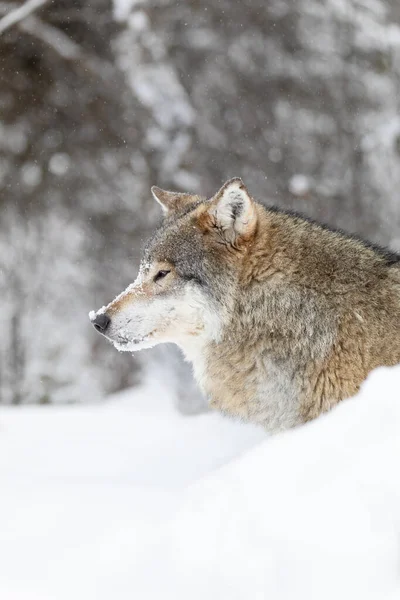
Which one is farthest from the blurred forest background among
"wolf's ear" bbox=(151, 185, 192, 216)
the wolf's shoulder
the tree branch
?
the wolf's shoulder

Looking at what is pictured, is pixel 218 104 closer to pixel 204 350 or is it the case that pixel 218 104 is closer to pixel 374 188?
pixel 374 188

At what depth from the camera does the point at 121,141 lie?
1084 cm

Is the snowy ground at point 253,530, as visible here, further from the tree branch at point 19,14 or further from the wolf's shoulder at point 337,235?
the tree branch at point 19,14

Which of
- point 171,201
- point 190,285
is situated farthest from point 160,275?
point 171,201

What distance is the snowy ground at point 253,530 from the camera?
2377 mm

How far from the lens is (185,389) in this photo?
951 centimetres

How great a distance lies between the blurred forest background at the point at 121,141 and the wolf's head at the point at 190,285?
19.7 feet

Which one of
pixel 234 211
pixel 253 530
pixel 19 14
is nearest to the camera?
pixel 253 530

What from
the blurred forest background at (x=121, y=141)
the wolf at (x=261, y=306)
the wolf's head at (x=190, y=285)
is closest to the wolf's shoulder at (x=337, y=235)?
the wolf at (x=261, y=306)

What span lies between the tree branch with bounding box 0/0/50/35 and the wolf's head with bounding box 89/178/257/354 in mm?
7140

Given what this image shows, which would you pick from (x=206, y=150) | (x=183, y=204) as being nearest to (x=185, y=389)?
(x=206, y=150)

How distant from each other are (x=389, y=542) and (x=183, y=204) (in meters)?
2.75

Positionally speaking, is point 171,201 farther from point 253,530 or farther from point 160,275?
point 253,530

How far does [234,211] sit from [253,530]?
201 cm
